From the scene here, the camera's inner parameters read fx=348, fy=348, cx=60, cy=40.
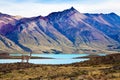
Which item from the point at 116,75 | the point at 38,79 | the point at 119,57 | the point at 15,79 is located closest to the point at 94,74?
the point at 116,75

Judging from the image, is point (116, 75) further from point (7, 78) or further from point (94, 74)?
point (7, 78)

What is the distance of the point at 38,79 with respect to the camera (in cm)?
6194

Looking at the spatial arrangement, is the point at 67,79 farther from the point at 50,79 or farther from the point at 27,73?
the point at 27,73

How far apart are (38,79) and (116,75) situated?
45.2 ft

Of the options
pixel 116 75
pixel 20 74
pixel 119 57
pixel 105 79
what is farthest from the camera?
pixel 119 57

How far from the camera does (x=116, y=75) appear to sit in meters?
60.7

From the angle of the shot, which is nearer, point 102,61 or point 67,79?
point 67,79

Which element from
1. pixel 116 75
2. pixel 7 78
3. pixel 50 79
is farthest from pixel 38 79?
pixel 116 75

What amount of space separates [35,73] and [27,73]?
6.08 feet

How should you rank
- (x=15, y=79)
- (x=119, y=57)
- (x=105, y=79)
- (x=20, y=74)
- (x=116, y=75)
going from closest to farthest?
(x=105, y=79), (x=116, y=75), (x=15, y=79), (x=20, y=74), (x=119, y=57)

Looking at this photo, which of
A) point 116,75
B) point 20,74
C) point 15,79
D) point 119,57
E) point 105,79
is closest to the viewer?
point 105,79

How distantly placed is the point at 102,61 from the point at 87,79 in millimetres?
41553

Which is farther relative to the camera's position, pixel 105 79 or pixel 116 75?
pixel 116 75

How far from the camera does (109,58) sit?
98.9 m
